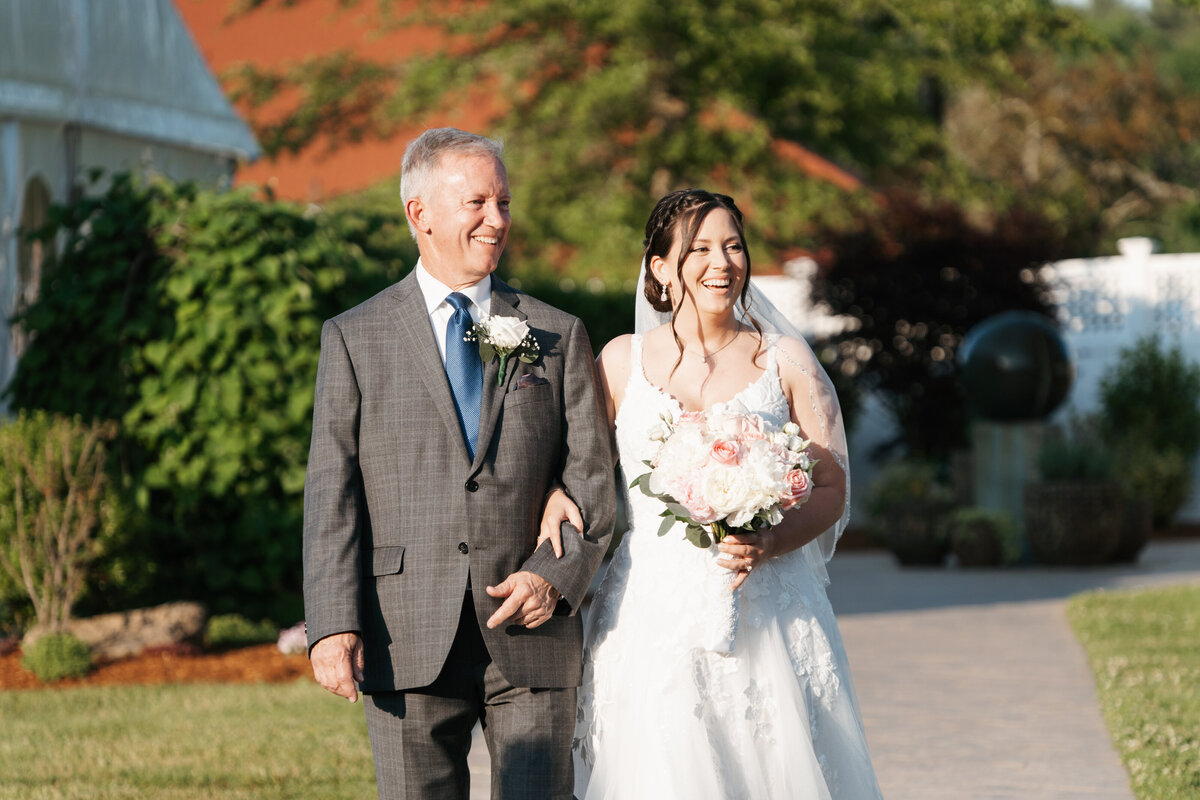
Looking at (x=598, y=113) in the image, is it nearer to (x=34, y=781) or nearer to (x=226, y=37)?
(x=226, y=37)

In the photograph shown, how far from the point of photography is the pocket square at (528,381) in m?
3.57

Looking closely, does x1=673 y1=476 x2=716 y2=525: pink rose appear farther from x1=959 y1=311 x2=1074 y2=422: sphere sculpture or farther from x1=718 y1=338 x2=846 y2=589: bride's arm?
x1=959 y1=311 x2=1074 y2=422: sphere sculpture

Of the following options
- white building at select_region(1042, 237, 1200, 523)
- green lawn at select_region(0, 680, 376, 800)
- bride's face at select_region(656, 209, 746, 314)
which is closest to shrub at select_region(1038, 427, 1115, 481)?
white building at select_region(1042, 237, 1200, 523)

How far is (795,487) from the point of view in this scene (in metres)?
3.60

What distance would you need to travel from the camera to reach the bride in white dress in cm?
379

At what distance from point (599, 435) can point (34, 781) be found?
3115mm

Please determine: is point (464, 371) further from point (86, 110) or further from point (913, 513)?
point (913, 513)

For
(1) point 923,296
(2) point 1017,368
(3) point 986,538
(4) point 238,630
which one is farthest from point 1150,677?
(1) point 923,296

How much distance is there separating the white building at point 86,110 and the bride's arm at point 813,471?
228 inches

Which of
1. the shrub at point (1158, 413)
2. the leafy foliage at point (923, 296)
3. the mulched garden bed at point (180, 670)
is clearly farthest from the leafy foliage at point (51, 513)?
the shrub at point (1158, 413)

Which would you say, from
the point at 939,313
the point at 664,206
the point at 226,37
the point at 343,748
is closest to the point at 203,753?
the point at 343,748

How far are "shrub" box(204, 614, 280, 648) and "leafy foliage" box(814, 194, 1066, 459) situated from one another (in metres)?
9.78

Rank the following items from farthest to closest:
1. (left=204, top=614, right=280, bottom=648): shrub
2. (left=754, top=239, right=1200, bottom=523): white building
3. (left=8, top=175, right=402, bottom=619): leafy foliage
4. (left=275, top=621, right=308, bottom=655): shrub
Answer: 1. (left=754, top=239, right=1200, bottom=523): white building
2. (left=204, top=614, right=280, bottom=648): shrub
3. (left=8, top=175, right=402, bottom=619): leafy foliage
4. (left=275, top=621, right=308, bottom=655): shrub

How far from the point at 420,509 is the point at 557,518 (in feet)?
1.06
